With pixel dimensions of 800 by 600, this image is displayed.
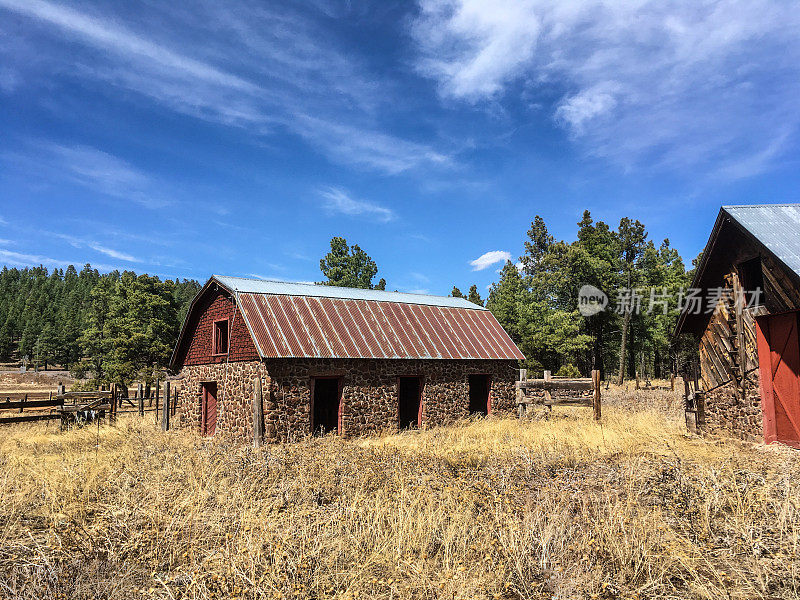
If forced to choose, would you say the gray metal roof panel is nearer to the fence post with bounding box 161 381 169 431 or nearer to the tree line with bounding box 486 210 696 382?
the fence post with bounding box 161 381 169 431

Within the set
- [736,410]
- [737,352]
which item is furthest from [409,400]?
[737,352]

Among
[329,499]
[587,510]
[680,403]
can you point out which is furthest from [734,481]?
[680,403]

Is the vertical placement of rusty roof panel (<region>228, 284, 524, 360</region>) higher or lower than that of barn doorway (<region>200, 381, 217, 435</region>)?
higher

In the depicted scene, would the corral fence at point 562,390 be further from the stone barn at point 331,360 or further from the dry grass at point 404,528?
the dry grass at point 404,528

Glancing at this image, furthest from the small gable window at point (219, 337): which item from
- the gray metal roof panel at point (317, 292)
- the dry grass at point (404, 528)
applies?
the dry grass at point (404, 528)

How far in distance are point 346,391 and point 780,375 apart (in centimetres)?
1260

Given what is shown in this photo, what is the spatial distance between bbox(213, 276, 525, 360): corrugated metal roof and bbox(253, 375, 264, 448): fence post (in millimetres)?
1127

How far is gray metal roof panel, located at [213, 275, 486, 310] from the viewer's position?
1916 cm

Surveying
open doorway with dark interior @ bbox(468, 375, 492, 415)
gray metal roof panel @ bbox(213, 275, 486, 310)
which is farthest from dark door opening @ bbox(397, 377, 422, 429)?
gray metal roof panel @ bbox(213, 275, 486, 310)

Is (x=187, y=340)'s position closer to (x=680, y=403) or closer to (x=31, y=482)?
(x=31, y=482)

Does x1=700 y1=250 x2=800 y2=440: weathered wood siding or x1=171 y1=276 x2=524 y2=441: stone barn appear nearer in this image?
x1=700 y1=250 x2=800 y2=440: weathered wood siding

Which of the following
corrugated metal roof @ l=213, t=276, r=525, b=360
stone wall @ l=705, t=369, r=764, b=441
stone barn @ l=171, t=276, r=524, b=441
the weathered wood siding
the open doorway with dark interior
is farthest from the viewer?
the open doorway with dark interior

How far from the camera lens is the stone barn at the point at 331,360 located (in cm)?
1698

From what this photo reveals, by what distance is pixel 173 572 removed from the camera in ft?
18.9
